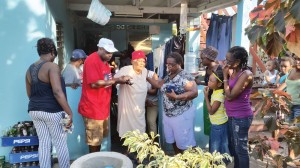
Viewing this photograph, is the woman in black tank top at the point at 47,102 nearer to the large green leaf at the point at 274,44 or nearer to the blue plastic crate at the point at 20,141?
the blue plastic crate at the point at 20,141

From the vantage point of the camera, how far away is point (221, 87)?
3.18 metres

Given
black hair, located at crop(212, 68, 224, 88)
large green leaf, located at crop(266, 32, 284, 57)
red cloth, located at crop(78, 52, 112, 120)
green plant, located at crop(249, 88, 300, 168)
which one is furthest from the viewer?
red cloth, located at crop(78, 52, 112, 120)

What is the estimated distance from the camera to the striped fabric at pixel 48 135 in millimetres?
2969

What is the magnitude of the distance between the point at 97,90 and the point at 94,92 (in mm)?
47

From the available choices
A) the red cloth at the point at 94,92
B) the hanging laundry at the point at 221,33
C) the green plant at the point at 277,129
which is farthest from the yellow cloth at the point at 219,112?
the hanging laundry at the point at 221,33

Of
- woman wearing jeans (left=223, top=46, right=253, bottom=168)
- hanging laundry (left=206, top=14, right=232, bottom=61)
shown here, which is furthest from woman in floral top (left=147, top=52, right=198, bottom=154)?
hanging laundry (left=206, top=14, right=232, bottom=61)

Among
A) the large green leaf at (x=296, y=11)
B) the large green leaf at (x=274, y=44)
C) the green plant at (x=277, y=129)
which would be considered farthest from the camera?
the green plant at (x=277, y=129)

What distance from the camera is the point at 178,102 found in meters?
3.37

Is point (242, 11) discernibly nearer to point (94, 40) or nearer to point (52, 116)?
point (52, 116)

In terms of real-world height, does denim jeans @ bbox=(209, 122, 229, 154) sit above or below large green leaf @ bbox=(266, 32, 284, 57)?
below

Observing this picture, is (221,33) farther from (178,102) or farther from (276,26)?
(276,26)

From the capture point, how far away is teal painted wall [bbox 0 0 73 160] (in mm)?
3549

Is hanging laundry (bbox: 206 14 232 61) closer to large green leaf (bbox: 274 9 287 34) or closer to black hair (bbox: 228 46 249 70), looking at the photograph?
black hair (bbox: 228 46 249 70)

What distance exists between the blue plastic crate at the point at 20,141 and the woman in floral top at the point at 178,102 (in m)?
1.72
